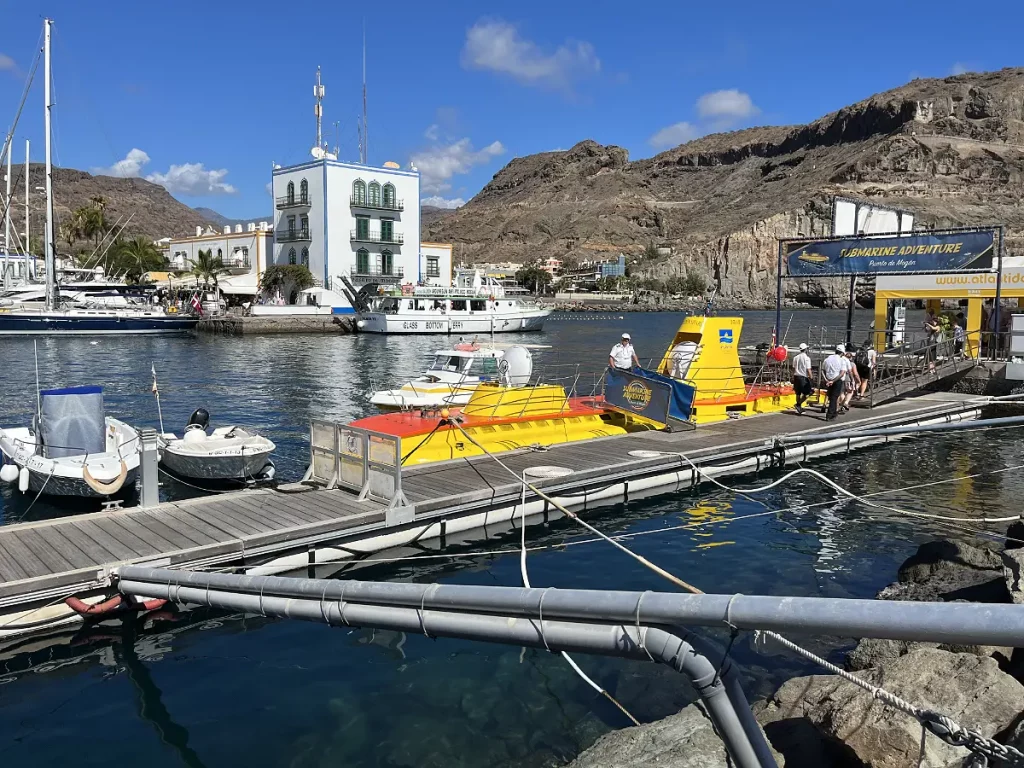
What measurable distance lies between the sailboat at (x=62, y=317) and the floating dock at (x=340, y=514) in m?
56.3

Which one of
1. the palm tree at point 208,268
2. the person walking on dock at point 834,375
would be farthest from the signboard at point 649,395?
the palm tree at point 208,268

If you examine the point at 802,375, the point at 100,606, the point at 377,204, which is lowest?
the point at 100,606

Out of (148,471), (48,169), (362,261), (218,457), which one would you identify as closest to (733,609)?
(148,471)

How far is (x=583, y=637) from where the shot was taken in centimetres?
485

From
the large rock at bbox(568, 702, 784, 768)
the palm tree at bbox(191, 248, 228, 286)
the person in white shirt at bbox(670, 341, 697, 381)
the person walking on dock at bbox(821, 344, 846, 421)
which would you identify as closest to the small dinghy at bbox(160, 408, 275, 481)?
the person in white shirt at bbox(670, 341, 697, 381)

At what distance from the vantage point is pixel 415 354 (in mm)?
59812

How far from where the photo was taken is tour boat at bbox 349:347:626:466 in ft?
56.8

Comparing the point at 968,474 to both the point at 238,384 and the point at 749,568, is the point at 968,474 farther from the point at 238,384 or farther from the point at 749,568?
the point at 238,384

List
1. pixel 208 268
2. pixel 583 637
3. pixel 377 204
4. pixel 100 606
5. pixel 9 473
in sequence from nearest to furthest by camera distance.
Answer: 1. pixel 583 637
2. pixel 100 606
3. pixel 9 473
4. pixel 377 204
5. pixel 208 268

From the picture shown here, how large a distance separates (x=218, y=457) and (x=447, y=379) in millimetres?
11449

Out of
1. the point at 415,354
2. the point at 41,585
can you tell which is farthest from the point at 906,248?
the point at 415,354

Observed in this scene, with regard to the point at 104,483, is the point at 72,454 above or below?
above

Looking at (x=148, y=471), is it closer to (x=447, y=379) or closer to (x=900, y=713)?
(x=900, y=713)

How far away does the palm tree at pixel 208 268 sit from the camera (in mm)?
92188
